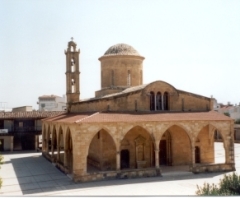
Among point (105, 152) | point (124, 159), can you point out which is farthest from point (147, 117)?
point (105, 152)

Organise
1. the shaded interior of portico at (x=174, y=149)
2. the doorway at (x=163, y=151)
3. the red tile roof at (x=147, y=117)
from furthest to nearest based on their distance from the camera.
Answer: the doorway at (x=163, y=151)
the shaded interior of portico at (x=174, y=149)
the red tile roof at (x=147, y=117)

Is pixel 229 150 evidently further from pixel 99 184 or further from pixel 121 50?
pixel 121 50

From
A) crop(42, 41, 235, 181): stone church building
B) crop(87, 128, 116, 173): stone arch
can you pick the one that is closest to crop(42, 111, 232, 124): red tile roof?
crop(42, 41, 235, 181): stone church building

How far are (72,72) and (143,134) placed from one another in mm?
10272

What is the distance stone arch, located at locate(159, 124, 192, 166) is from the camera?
22891 millimetres

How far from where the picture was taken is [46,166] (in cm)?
2411

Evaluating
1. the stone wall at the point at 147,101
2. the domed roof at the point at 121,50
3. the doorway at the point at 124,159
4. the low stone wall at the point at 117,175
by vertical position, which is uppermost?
the domed roof at the point at 121,50

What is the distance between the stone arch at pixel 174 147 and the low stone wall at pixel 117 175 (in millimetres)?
3754

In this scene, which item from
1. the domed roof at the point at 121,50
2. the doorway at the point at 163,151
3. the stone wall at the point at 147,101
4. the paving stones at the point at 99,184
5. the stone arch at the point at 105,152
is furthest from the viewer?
the domed roof at the point at 121,50

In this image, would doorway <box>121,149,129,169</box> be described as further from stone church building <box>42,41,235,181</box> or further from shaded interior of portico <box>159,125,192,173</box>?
shaded interior of portico <box>159,125,192,173</box>

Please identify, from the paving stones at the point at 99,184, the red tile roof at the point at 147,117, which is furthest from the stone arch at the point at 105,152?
the paving stones at the point at 99,184

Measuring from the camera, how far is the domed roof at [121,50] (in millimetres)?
28481

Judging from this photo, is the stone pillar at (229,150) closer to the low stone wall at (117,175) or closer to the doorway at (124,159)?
the low stone wall at (117,175)

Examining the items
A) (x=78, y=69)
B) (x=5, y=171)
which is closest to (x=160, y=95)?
(x=78, y=69)
